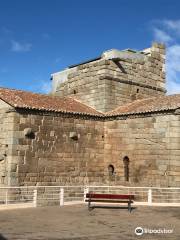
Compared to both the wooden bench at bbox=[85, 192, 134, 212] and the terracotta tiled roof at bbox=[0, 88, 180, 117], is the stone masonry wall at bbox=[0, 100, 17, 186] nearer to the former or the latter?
the terracotta tiled roof at bbox=[0, 88, 180, 117]

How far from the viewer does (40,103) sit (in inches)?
764

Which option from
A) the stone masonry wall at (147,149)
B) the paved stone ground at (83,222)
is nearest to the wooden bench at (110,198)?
the paved stone ground at (83,222)

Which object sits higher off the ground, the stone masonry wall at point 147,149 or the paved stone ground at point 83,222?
the stone masonry wall at point 147,149

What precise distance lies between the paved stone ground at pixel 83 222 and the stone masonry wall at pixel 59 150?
3525mm

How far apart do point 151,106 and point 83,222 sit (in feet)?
29.8

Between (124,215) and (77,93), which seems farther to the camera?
(77,93)

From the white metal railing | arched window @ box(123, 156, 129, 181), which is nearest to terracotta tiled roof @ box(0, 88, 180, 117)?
arched window @ box(123, 156, 129, 181)

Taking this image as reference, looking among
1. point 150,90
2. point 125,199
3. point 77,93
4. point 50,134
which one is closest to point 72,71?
point 77,93

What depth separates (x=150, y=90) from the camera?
969 inches

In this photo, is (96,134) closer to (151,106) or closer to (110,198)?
(151,106)

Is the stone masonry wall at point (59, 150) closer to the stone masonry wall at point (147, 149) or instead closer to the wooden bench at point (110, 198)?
the stone masonry wall at point (147, 149)

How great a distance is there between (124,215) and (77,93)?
→ 1180 cm

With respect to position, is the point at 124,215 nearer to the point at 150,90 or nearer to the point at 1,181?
the point at 1,181

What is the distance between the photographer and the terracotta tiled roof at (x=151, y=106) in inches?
717
